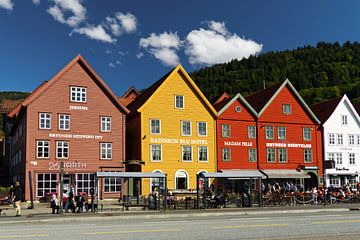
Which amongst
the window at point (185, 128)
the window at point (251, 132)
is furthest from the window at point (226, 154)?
the window at point (185, 128)

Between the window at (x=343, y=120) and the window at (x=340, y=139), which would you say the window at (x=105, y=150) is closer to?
the window at (x=340, y=139)

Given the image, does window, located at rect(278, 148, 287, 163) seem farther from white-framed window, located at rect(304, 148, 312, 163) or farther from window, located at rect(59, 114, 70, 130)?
window, located at rect(59, 114, 70, 130)

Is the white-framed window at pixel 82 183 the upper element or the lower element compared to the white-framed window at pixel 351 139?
lower

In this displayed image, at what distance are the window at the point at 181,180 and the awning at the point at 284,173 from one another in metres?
8.37

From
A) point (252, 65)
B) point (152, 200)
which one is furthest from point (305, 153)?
point (252, 65)

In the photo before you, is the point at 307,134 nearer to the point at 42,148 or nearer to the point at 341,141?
the point at 341,141

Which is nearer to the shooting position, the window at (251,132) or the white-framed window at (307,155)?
the window at (251,132)

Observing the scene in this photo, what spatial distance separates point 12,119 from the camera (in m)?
54.8

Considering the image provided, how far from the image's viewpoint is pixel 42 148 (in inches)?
1593

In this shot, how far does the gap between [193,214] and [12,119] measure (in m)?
36.0

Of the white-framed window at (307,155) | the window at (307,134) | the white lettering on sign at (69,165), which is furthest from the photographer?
the window at (307,134)

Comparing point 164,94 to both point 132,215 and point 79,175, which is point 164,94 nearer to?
point 79,175

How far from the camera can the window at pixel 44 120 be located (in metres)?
40.8

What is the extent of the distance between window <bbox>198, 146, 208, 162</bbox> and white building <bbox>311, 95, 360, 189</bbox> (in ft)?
46.1
